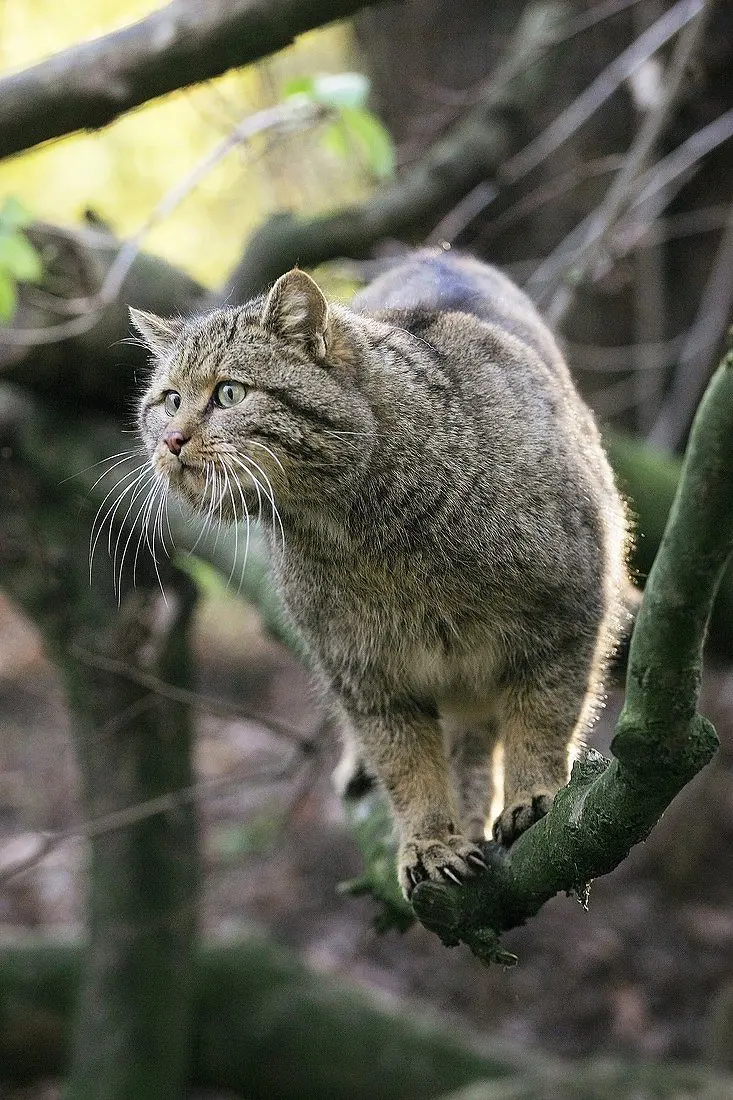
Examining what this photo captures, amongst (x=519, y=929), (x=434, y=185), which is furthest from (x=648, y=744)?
(x=519, y=929)

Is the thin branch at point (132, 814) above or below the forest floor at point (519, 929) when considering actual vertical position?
below

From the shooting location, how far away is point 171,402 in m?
3.06

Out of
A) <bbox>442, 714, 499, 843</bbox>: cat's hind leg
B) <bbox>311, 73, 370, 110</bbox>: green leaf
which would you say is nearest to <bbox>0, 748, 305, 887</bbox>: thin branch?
<bbox>442, 714, 499, 843</bbox>: cat's hind leg

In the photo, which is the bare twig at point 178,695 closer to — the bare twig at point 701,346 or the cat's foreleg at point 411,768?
the cat's foreleg at point 411,768

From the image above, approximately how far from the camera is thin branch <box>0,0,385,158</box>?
9.36ft

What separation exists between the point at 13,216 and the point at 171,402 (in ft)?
4.14

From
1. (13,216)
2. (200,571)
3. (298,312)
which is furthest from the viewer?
(200,571)

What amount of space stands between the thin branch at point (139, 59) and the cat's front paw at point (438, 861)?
187 cm

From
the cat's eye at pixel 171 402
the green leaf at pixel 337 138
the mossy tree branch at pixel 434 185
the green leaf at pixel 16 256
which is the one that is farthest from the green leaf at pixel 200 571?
the cat's eye at pixel 171 402

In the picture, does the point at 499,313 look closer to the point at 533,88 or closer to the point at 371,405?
the point at 371,405

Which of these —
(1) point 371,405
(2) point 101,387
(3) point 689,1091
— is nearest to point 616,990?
(3) point 689,1091

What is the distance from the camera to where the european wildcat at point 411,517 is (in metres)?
2.88

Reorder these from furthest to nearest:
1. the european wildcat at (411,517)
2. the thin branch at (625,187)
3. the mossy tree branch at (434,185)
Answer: the mossy tree branch at (434,185) → the thin branch at (625,187) → the european wildcat at (411,517)

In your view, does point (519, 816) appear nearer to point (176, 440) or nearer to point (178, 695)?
point (176, 440)
